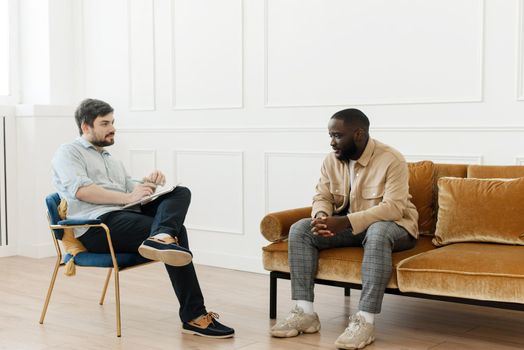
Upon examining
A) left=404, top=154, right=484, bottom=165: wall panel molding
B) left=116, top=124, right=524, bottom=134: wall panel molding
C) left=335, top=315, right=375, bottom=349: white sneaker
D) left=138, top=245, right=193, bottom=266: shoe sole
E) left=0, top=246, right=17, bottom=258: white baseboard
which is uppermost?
left=116, top=124, right=524, bottom=134: wall panel molding

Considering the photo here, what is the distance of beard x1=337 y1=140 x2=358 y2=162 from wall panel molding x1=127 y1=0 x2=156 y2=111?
252 cm

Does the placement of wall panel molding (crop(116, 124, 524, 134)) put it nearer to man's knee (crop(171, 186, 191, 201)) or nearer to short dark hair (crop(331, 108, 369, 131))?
short dark hair (crop(331, 108, 369, 131))

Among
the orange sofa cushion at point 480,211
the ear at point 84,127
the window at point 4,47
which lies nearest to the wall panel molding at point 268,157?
the orange sofa cushion at point 480,211

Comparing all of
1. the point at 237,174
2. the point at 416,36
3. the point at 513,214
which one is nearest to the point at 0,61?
the point at 237,174

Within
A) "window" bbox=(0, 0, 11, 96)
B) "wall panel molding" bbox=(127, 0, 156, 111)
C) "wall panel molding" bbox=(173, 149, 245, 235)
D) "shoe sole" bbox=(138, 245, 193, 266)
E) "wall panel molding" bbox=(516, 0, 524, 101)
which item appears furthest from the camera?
"window" bbox=(0, 0, 11, 96)

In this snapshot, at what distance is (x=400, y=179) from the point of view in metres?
3.58

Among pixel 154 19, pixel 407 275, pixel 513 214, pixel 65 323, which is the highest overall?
pixel 154 19

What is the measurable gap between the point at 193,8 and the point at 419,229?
2.53 meters

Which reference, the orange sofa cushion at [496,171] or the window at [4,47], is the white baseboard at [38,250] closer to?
the window at [4,47]

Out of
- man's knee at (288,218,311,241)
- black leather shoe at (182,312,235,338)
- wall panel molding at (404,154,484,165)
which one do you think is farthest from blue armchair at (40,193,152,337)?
wall panel molding at (404,154,484,165)

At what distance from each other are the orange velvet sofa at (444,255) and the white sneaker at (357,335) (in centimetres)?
21

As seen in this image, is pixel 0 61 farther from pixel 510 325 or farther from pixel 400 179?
pixel 510 325

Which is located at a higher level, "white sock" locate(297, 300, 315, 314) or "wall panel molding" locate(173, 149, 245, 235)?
"wall panel molding" locate(173, 149, 245, 235)

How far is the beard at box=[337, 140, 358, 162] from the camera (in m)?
3.64
